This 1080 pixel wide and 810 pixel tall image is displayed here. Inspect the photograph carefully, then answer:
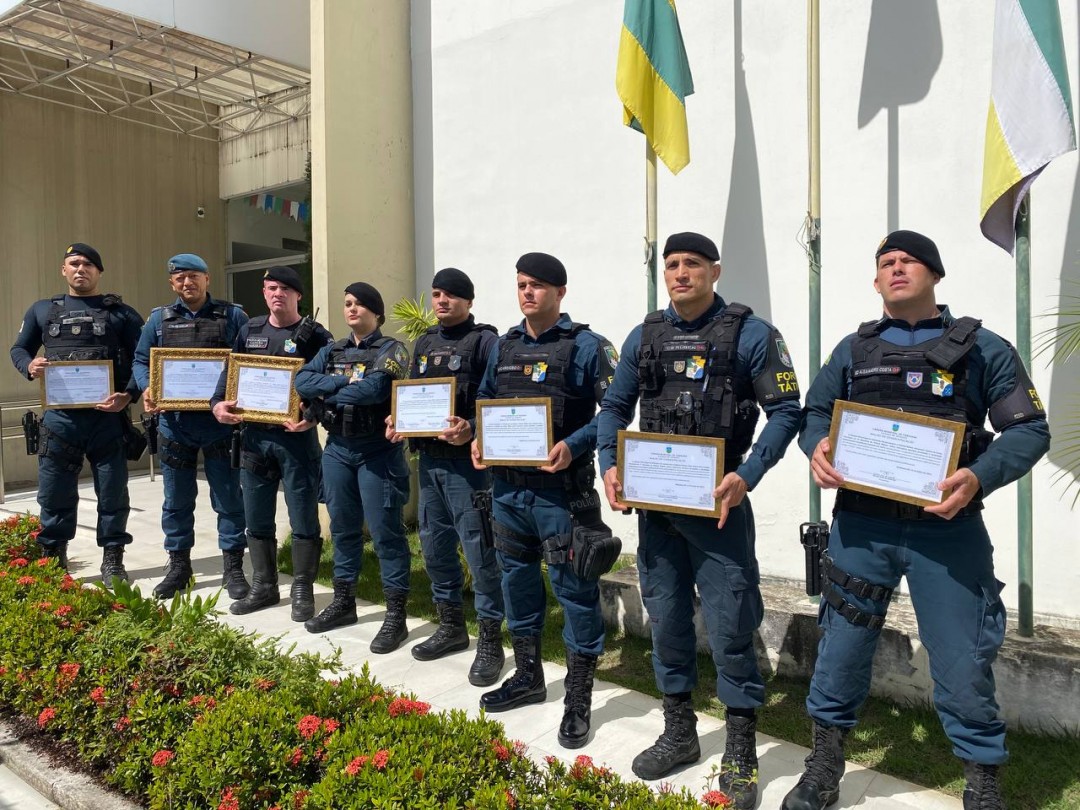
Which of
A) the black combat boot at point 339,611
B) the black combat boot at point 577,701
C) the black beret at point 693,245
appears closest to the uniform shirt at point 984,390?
the black beret at point 693,245

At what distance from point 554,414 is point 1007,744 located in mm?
2377

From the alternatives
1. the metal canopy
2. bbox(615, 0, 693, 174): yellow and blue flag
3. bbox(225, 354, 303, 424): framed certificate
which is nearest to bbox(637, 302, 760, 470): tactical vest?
bbox(615, 0, 693, 174): yellow and blue flag

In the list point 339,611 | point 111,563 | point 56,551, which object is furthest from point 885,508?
point 56,551

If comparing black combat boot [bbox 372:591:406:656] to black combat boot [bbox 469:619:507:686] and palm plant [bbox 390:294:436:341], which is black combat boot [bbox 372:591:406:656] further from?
palm plant [bbox 390:294:436:341]

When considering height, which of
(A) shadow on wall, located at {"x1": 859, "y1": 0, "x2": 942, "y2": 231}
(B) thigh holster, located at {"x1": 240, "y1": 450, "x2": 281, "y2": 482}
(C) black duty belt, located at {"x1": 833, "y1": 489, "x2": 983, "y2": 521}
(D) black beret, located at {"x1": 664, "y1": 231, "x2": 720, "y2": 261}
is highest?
(A) shadow on wall, located at {"x1": 859, "y1": 0, "x2": 942, "y2": 231}

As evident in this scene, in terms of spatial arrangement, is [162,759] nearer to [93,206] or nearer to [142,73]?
[142,73]

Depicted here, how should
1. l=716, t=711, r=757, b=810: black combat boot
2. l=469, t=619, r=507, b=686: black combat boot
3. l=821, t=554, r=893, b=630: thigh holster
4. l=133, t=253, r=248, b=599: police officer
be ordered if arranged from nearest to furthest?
l=821, t=554, r=893, b=630: thigh holster, l=716, t=711, r=757, b=810: black combat boot, l=469, t=619, r=507, b=686: black combat boot, l=133, t=253, r=248, b=599: police officer

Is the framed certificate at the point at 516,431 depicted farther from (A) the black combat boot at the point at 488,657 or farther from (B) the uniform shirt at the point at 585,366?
(A) the black combat boot at the point at 488,657

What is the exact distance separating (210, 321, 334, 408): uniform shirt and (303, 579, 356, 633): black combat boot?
4.84 ft

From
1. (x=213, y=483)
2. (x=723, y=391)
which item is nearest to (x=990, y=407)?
(x=723, y=391)

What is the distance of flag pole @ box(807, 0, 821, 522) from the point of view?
438 cm

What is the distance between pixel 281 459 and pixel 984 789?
408 centimetres

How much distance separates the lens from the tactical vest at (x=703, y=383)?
290cm

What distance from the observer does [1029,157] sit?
11.3 ft
